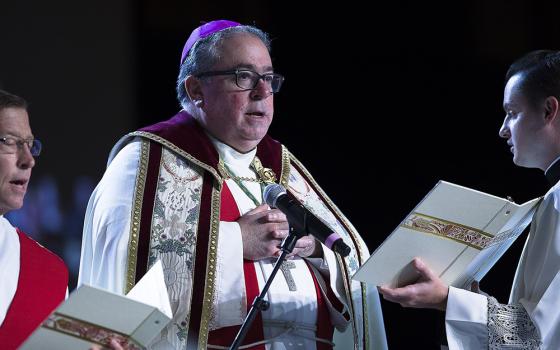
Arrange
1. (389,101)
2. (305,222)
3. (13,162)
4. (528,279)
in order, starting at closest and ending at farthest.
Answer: (305,222), (13,162), (528,279), (389,101)

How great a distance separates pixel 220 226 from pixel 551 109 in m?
1.37

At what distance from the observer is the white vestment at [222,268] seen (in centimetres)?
383

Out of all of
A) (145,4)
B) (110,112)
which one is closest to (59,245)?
(110,112)

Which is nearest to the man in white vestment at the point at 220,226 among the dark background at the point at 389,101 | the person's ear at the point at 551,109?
the person's ear at the point at 551,109

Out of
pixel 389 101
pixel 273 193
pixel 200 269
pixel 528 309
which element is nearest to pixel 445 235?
pixel 528 309

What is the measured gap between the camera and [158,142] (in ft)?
13.6

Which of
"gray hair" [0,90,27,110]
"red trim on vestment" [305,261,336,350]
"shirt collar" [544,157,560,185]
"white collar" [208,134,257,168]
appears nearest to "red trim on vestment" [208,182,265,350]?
"red trim on vestment" [305,261,336,350]

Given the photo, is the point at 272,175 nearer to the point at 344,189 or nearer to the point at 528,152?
the point at 528,152

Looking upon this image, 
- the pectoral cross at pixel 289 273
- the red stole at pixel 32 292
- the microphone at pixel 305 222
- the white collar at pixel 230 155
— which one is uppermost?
the microphone at pixel 305 222

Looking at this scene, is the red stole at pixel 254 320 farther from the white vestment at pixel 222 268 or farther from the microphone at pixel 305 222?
the microphone at pixel 305 222

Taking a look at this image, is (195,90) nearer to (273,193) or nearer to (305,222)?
(273,193)

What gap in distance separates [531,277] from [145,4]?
10.6 feet

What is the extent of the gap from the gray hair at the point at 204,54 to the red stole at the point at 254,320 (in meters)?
0.52

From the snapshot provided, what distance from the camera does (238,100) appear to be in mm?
4172
